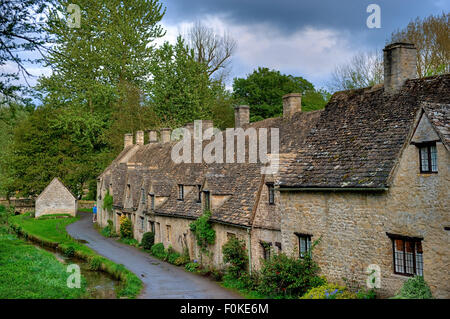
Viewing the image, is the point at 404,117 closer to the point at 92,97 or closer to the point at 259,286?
the point at 259,286

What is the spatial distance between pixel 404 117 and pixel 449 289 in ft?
20.8

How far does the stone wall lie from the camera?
14.1m

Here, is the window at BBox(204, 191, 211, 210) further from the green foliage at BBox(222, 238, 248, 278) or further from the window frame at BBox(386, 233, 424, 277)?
the window frame at BBox(386, 233, 424, 277)

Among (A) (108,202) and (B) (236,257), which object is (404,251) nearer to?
(B) (236,257)

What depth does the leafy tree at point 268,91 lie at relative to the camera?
167ft

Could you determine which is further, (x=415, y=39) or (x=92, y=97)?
(x=92, y=97)

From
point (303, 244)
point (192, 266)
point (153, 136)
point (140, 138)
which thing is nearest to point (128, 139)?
point (140, 138)

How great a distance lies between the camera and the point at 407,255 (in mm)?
15039

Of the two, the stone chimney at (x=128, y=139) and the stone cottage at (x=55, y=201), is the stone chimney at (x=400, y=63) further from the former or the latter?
the stone cottage at (x=55, y=201)

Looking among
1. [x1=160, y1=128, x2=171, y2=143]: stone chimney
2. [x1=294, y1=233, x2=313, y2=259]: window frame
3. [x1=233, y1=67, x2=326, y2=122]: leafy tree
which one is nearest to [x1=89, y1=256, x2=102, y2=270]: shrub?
[x1=294, y1=233, x2=313, y2=259]: window frame

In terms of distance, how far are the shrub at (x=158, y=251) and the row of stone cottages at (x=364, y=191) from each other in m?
6.69
